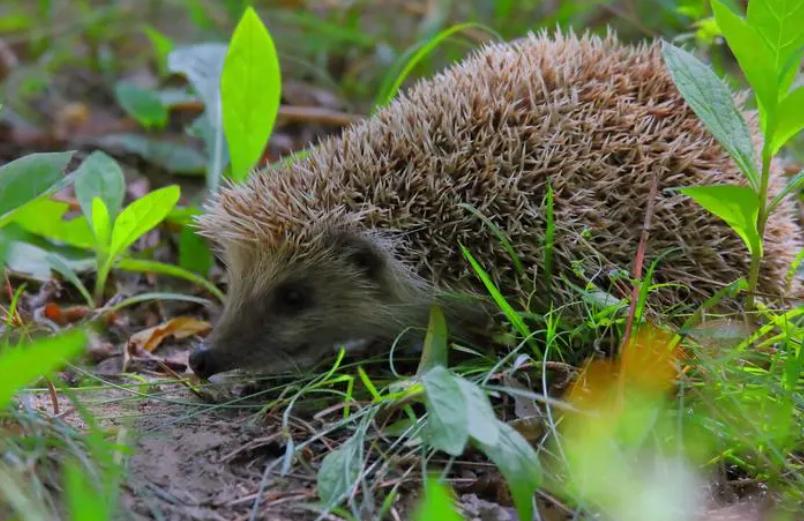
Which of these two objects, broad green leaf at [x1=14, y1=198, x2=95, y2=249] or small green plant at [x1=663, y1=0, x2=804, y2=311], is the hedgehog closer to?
small green plant at [x1=663, y1=0, x2=804, y2=311]

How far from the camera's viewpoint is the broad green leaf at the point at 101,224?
8.86 ft

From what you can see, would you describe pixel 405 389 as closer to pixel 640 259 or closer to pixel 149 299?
pixel 640 259

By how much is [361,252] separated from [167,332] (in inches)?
29.4

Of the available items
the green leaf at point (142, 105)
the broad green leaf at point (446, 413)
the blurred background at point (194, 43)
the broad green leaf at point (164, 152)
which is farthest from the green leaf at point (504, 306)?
the green leaf at point (142, 105)

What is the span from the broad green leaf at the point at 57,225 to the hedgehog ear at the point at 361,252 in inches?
35.2

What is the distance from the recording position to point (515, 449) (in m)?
1.79

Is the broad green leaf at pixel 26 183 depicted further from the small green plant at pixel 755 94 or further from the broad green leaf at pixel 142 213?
the small green plant at pixel 755 94

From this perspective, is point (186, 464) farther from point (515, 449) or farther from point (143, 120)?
point (143, 120)

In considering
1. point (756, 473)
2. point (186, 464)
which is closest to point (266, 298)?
point (186, 464)

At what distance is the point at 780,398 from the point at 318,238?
3.96 feet

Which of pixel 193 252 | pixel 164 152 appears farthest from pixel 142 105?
pixel 193 252

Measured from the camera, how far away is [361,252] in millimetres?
2572

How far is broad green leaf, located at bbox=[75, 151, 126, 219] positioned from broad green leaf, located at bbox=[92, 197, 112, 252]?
0.26 feet

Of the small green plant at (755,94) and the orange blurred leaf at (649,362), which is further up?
the small green plant at (755,94)
